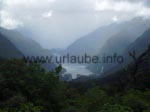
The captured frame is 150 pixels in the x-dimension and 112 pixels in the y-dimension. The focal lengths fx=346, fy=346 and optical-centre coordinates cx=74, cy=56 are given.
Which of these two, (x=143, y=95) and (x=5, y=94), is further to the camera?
(x=5, y=94)

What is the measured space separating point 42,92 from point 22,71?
413 cm

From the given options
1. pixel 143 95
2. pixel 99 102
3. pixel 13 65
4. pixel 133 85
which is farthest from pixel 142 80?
pixel 99 102

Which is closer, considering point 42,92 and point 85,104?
point 85,104

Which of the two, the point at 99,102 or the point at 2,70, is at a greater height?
the point at 2,70

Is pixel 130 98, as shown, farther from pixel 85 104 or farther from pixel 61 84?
pixel 61 84

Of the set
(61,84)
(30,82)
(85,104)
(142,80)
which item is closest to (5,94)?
(30,82)

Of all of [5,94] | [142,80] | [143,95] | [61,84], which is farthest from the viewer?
[142,80]

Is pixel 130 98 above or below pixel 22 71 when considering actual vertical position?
below

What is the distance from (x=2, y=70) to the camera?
4638cm

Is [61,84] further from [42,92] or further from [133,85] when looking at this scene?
[133,85]

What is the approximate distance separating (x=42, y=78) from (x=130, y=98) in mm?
21513

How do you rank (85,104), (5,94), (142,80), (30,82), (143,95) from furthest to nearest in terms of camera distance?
(142,80) < (30,82) < (5,94) < (143,95) < (85,104)

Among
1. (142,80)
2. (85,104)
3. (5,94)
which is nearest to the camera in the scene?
(85,104)

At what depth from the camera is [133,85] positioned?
144 feet
